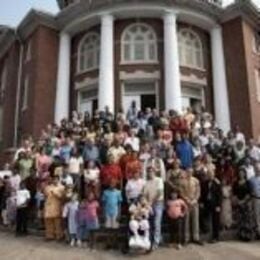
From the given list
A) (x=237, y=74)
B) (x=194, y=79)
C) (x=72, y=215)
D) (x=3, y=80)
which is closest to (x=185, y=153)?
(x=72, y=215)

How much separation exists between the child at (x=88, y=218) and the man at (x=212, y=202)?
8.64ft

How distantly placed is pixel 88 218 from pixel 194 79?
47.4 feet

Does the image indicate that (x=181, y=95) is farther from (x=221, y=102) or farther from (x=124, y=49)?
(x=124, y=49)

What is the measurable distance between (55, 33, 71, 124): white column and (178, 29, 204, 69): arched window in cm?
573

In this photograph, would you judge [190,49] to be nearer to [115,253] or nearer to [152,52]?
[152,52]

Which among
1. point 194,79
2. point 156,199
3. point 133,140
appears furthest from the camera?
point 194,79

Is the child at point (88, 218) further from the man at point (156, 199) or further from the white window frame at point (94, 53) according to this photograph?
the white window frame at point (94, 53)

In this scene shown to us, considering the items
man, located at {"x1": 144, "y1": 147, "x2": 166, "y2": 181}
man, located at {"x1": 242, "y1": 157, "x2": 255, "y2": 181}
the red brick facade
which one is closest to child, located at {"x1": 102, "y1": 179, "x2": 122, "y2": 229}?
man, located at {"x1": 144, "y1": 147, "x2": 166, "y2": 181}

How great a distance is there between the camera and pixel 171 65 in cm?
2416

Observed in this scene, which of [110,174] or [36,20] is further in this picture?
[36,20]

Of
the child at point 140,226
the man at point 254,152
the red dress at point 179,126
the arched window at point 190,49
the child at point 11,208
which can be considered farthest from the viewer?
the arched window at point 190,49

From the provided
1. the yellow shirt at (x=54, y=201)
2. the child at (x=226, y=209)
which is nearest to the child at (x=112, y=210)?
the yellow shirt at (x=54, y=201)

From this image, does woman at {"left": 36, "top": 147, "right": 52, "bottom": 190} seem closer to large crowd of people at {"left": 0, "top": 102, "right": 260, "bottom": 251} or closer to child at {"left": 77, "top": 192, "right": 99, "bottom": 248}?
Answer: large crowd of people at {"left": 0, "top": 102, "right": 260, "bottom": 251}

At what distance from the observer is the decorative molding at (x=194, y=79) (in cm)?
2513
